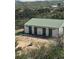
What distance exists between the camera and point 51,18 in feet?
5.49

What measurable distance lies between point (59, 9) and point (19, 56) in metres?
0.57

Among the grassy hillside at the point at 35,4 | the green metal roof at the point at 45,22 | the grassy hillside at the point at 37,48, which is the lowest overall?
the grassy hillside at the point at 37,48

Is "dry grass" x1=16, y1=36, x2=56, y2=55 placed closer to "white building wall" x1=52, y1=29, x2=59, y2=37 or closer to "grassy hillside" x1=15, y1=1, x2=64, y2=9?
"white building wall" x1=52, y1=29, x2=59, y2=37

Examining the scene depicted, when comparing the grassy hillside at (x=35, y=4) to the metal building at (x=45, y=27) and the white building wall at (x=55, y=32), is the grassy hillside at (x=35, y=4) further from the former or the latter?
the white building wall at (x=55, y=32)

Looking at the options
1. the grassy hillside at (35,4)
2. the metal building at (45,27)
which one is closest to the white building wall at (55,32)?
the metal building at (45,27)

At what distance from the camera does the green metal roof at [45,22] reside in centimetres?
165

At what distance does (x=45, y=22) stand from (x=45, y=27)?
0.15 feet

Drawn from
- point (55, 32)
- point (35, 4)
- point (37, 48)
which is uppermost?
point (35, 4)

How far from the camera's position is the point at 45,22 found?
170 cm

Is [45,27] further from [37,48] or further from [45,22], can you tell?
[37,48]

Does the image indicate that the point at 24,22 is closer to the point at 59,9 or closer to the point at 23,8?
the point at 23,8

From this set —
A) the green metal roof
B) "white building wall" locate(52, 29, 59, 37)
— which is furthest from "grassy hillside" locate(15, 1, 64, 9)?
"white building wall" locate(52, 29, 59, 37)

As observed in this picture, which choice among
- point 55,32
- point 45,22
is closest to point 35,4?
point 45,22
